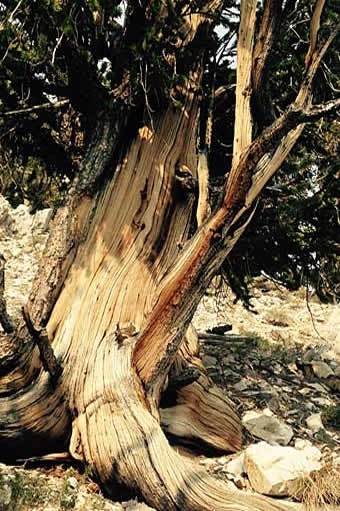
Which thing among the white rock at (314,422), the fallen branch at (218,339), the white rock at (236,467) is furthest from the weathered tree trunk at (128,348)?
the fallen branch at (218,339)

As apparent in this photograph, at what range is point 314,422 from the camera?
5.03m

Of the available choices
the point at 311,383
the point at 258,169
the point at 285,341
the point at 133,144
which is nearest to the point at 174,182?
the point at 133,144

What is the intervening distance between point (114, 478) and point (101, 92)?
8.98 feet

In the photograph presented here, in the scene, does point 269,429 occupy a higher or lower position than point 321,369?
lower

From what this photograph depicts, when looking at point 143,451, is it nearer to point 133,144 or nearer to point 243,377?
point 133,144

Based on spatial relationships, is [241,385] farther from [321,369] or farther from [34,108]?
[34,108]

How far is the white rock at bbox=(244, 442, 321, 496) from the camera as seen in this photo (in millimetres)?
3432

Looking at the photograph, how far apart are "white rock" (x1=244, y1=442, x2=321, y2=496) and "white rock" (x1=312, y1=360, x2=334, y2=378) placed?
10.8 ft

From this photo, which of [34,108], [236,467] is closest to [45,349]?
[236,467]

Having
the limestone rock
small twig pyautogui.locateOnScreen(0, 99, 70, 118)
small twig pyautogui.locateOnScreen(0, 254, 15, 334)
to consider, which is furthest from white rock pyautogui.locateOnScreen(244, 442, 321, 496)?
small twig pyautogui.locateOnScreen(0, 99, 70, 118)

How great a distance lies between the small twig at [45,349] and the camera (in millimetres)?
3463

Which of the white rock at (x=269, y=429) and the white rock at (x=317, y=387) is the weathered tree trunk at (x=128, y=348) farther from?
the white rock at (x=317, y=387)

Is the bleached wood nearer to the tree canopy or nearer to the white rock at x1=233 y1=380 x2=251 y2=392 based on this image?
the tree canopy

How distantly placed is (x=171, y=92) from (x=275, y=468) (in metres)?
2.81
